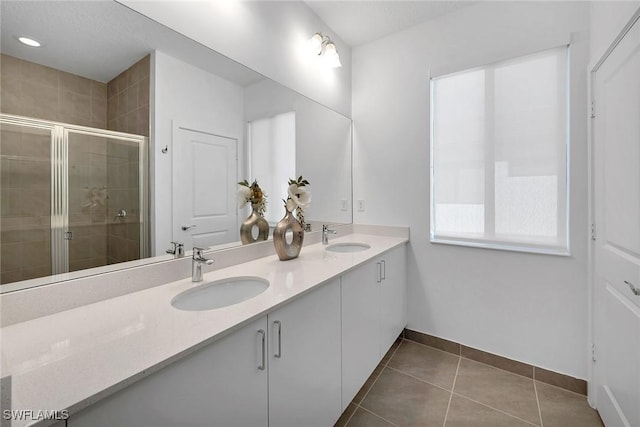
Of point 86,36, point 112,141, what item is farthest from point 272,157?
point 86,36

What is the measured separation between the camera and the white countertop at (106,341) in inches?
20.6

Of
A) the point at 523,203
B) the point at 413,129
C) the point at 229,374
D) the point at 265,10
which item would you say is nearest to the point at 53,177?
the point at 229,374

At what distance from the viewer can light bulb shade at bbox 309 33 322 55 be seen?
80.2 inches

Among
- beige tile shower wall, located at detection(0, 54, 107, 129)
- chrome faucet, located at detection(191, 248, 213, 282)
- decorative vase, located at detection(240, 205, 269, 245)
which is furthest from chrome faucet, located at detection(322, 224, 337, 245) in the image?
beige tile shower wall, located at detection(0, 54, 107, 129)

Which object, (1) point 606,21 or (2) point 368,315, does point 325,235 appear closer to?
(2) point 368,315

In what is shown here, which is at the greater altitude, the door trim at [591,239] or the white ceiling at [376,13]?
the white ceiling at [376,13]

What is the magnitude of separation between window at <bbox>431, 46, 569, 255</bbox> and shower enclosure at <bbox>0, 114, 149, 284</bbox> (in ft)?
6.56

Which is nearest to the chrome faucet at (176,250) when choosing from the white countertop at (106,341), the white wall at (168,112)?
the white wall at (168,112)

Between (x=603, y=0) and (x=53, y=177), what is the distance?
2.56 meters

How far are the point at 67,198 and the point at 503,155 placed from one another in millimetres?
2362

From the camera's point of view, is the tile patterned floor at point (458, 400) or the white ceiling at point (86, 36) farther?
the tile patterned floor at point (458, 400)

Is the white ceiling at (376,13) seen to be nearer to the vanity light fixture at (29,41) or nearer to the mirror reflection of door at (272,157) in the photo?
the mirror reflection of door at (272,157)

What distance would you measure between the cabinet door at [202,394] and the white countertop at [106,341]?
0.04 m

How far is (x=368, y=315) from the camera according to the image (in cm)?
160
